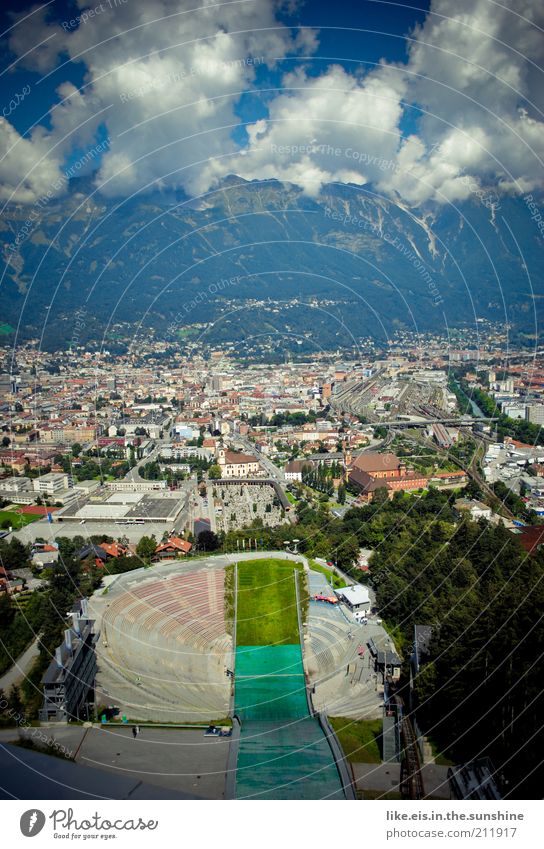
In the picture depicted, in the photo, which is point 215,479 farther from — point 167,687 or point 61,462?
point 167,687

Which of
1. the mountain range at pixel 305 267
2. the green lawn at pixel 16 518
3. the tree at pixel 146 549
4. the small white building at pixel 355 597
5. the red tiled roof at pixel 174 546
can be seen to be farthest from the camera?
the mountain range at pixel 305 267

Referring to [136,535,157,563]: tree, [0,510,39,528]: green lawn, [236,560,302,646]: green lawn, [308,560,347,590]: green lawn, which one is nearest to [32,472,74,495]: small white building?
[0,510,39,528]: green lawn

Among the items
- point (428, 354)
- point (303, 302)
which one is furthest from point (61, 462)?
point (428, 354)

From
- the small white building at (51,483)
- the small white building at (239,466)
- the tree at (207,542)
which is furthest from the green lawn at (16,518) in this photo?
the small white building at (239,466)

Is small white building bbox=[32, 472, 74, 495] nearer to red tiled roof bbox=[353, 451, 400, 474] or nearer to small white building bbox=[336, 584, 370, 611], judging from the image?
red tiled roof bbox=[353, 451, 400, 474]

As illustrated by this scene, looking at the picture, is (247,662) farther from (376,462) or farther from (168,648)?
(376,462)

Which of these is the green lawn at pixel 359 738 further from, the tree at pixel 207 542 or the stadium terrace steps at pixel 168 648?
the tree at pixel 207 542
